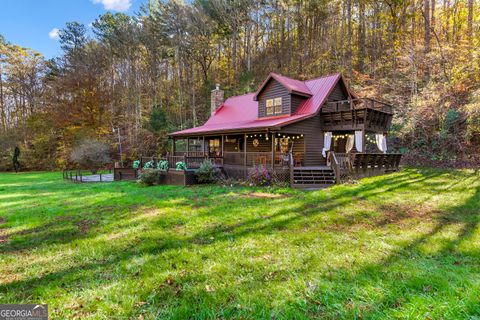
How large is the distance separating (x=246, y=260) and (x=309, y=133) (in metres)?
13.0

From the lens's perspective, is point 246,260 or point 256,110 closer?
point 246,260

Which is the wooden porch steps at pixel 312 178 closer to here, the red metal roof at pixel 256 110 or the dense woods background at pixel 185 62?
the red metal roof at pixel 256 110

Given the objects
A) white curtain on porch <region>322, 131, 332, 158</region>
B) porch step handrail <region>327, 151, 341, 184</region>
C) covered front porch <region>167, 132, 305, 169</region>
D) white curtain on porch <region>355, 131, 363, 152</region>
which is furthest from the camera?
white curtain on porch <region>322, 131, 332, 158</region>

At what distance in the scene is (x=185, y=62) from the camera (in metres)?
30.8

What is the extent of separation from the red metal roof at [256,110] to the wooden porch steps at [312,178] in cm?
271

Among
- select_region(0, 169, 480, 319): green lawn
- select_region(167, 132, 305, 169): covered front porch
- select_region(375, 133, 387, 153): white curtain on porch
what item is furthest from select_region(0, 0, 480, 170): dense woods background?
select_region(0, 169, 480, 319): green lawn

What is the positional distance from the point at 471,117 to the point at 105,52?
35974mm

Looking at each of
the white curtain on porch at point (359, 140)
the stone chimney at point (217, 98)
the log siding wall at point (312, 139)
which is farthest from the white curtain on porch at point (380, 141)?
the stone chimney at point (217, 98)

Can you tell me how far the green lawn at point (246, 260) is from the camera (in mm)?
2950

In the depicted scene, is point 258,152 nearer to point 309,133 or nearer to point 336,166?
point 309,133

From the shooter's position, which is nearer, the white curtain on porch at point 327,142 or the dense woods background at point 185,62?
the white curtain on porch at point 327,142

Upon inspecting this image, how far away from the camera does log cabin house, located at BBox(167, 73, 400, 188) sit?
43.7 ft

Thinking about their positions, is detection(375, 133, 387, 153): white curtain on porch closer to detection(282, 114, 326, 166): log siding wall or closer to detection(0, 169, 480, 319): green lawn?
detection(282, 114, 326, 166): log siding wall

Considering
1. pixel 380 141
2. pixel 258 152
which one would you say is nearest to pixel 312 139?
pixel 258 152
